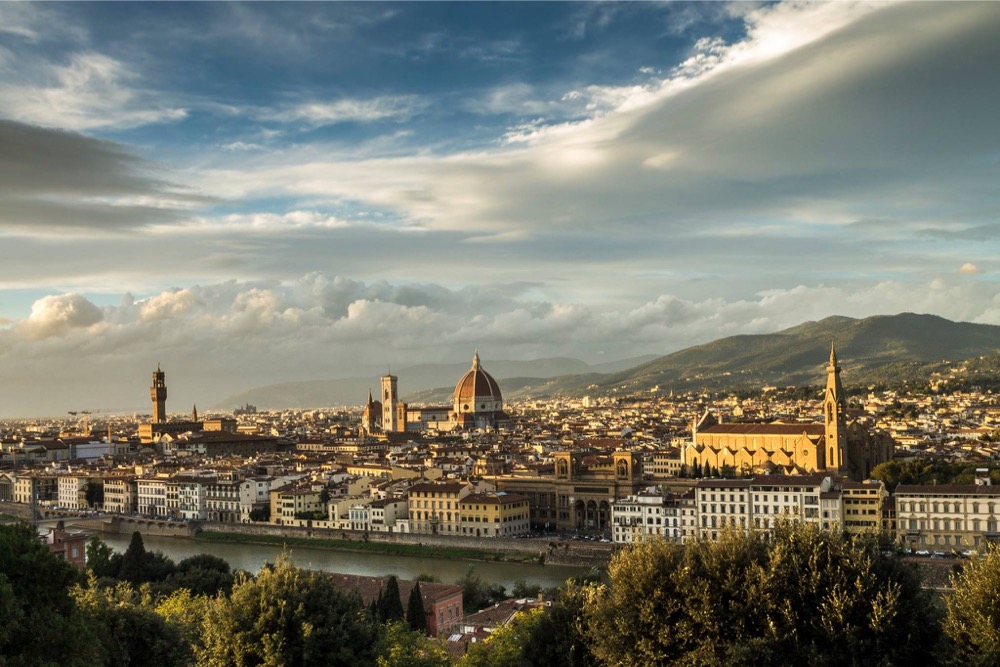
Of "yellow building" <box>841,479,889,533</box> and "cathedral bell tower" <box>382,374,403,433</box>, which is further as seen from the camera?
"cathedral bell tower" <box>382,374,403,433</box>

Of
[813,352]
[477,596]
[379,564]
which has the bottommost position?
[379,564]

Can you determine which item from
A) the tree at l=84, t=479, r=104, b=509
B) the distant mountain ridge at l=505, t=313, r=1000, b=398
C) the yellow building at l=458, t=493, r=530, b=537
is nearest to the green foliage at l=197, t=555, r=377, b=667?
the yellow building at l=458, t=493, r=530, b=537

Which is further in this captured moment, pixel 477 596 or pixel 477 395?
pixel 477 395

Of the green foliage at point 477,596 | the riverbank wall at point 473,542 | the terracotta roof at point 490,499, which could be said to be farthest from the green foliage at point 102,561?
the terracotta roof at point 490,499

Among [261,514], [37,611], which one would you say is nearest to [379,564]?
[261,514]

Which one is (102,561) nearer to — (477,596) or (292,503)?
(477,596)

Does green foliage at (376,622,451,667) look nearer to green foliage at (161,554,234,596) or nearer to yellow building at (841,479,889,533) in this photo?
green foliage at (161,554,234,596)
